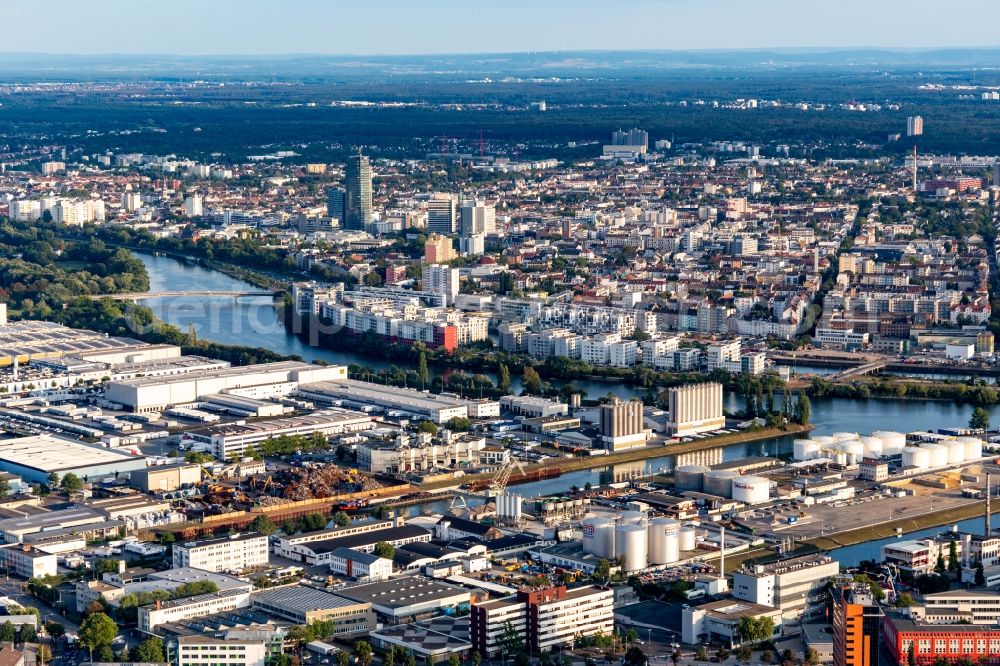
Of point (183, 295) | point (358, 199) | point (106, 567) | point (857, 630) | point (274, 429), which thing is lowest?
point (183, 295)

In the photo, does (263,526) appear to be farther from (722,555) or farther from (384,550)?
(722,555)

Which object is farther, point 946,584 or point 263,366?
point 263,366

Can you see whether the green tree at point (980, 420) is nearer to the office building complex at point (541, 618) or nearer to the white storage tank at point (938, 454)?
the white storage tank at point (938, 454)

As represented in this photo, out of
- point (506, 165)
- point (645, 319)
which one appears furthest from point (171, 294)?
point (506, 165)

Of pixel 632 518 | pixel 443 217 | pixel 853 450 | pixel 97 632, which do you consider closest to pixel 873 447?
pixel 853 450

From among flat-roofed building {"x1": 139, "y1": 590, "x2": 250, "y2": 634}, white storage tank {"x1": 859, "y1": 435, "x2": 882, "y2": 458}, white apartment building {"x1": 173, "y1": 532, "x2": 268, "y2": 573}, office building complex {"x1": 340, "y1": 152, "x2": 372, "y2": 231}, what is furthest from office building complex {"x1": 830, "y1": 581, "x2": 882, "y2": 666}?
office building complex {"x1": 340, "y1": 152, "x2": 372, "y2": 231}

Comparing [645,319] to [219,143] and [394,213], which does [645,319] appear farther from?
[219,143]

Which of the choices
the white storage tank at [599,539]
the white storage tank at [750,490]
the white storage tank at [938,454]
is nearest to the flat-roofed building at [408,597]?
the white storage tank at [599,539]
